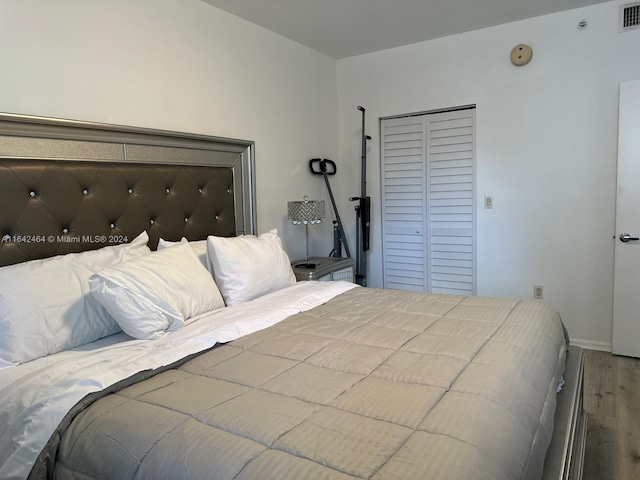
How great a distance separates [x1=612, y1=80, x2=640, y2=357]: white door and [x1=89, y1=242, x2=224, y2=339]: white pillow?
2.81m

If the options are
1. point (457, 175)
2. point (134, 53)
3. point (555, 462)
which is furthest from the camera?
point (457, 175)

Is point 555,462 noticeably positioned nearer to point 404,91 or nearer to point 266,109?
point 266,109

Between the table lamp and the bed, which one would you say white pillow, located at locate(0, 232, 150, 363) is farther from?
the table lamp

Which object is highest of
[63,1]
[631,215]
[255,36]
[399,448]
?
[255,36]

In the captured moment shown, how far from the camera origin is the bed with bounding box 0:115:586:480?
1.07m

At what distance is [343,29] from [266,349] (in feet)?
9.12

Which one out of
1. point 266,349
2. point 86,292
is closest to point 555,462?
point 266,349

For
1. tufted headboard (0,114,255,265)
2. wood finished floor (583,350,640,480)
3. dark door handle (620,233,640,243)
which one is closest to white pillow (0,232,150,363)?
tufted headboard (0,114,255,265)

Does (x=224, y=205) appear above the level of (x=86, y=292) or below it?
above

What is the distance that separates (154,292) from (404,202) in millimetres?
2759

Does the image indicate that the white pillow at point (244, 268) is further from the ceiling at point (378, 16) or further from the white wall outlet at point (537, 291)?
the white wall outlet at point (537, 291)

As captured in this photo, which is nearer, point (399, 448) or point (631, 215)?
point (399, 448)

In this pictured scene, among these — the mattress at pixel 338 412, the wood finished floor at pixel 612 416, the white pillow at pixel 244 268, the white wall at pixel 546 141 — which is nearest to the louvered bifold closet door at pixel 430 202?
the white wall at pixel 546 141

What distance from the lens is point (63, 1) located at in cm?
214
